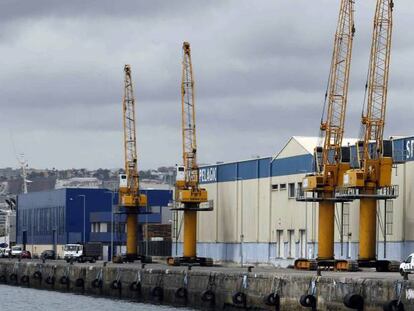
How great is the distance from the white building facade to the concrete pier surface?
451 inches

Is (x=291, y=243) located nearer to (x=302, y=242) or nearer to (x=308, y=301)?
(x=302, y=242)

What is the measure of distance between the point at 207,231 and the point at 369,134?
3871 cm

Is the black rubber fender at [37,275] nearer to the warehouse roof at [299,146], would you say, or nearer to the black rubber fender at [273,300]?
the warehouse roof at [299,146]

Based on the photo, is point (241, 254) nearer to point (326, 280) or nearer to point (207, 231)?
point (207, 231)

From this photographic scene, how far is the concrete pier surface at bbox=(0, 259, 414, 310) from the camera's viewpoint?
57.9 metres

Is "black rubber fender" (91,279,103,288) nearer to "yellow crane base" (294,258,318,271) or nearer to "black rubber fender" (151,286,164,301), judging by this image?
"black rubber fender" (151,286,164,301)

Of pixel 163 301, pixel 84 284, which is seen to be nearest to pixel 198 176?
pixel 84 284

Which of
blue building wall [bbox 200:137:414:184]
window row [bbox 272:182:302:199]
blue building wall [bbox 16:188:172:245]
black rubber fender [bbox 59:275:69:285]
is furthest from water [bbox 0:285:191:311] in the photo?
blue building wall [bbox 16:188:172:245]

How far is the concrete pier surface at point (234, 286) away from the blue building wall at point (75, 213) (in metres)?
55.8

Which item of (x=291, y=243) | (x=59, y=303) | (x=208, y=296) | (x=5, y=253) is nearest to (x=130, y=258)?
(x=291, y=243)

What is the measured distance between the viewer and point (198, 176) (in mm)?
Result: 126500

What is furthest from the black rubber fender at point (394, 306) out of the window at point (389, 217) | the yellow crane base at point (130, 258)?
the yellow crane base at point (130, 258)

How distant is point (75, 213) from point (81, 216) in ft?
3.06

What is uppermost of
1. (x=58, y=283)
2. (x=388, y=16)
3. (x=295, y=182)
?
(x=388, y=16)
